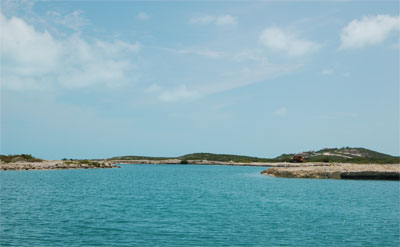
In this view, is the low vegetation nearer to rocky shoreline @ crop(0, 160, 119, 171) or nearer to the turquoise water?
rocky shoreline @ crop(0, 160, 119, 171)

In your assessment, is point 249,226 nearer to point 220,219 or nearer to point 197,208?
point 220,219

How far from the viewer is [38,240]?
2359 centimetres

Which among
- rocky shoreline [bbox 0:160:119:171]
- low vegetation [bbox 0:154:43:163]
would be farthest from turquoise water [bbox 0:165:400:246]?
low vegetation [bbox 0:154:43:163]

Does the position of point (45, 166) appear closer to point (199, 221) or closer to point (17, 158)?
point (17, 158)

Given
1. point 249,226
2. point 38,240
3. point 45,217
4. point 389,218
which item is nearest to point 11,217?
point 45,217

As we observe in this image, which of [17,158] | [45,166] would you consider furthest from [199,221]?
[17,158]

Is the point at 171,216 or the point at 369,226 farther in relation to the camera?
the point at 171,216

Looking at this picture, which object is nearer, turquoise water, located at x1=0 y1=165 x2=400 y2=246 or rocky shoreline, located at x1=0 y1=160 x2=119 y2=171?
turquoise water, located at x1=0 y1=165 x2=400 y2=246

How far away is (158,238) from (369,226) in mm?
17775

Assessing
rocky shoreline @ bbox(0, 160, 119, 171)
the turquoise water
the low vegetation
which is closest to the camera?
the turquoise water

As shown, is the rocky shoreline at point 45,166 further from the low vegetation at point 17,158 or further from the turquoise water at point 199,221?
the turquoise water at point 199,221

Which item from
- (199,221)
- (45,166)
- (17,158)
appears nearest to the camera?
(199,221)

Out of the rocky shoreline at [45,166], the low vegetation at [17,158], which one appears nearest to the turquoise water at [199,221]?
the rocky shoreline at [45,166]

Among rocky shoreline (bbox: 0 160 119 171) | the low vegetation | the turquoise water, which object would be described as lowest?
the turquoise water
